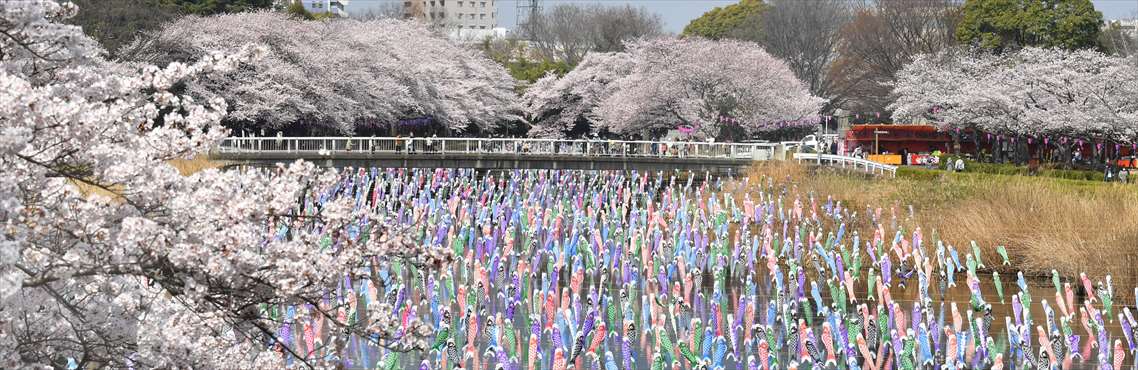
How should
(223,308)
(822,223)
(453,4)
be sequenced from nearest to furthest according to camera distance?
(223,308)
(822,223)
(453,4)

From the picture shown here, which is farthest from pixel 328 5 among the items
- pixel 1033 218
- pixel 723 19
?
pixel 1033 218

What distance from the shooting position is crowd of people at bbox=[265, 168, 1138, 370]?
658 inches

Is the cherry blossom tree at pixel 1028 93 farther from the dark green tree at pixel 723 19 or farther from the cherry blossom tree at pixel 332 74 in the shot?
the dark green tree at pixel 723 19

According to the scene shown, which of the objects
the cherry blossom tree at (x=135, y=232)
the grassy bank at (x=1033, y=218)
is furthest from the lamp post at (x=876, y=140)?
the cherry blossom tree at (x=135, y=232)

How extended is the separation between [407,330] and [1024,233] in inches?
766

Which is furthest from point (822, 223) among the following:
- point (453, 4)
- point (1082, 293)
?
point (453, 4)

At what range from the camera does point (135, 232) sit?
269 inches

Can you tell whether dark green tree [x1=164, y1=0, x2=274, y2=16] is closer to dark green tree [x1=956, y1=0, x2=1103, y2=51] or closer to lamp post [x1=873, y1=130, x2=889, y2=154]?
lamp post [x1=873, y1=130, x2=889, y2=154]

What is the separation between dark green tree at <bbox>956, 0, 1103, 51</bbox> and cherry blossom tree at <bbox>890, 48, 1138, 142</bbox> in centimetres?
102

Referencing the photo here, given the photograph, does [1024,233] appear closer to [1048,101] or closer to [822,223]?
[822,223]

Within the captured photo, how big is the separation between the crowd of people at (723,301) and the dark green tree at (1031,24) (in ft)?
78.4

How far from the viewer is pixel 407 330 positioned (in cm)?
818

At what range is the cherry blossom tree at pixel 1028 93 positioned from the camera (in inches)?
1654

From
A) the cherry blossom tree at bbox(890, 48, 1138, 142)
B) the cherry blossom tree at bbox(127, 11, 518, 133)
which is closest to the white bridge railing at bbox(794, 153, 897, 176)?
the cherry blossom tree at bbox(890, 48, 1138, 142)
